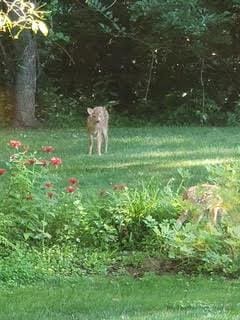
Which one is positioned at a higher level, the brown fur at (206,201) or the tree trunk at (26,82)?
the tree trunk at (26,82)

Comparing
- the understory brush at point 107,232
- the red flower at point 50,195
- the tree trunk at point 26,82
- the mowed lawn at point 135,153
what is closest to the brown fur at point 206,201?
the understory brush at point 107,232

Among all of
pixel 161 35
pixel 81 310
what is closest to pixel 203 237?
pixel 81 310

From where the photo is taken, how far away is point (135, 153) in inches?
600

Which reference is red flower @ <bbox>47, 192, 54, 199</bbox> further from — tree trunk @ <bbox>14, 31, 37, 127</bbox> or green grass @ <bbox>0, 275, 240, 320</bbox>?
tree trunk @ <bbox>14, 31, 37, 127</bbox>

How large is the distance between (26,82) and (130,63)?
597 cm

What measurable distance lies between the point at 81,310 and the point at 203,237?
1797 mm

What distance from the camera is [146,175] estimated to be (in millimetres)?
12484

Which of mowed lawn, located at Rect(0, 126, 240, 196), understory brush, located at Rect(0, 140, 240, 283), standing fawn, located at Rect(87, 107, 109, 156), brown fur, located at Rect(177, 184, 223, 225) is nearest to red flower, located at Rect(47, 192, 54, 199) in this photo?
understory brush, located at Rect(0, 140, 240, 283)

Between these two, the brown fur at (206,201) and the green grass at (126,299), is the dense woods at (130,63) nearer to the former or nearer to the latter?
the brown fur at (206,201)

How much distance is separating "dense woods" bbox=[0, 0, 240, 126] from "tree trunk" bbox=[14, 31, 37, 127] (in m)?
0.03

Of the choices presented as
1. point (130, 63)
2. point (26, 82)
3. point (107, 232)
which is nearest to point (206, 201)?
point (107, 232)

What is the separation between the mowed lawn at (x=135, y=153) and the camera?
1240 centimetres

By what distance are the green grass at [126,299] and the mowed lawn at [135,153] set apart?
11.5 ft

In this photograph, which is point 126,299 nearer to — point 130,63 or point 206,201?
point 206,201
